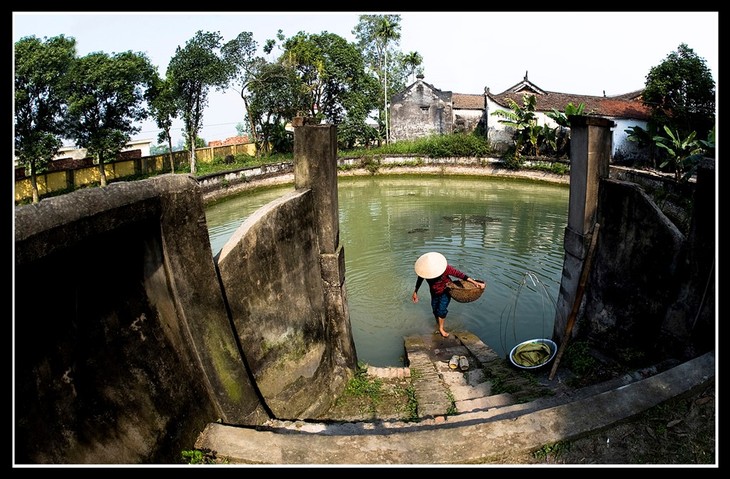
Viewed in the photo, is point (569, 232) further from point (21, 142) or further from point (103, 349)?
point (21, 142)

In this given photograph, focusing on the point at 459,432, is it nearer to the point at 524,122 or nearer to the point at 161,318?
the point at 161,318

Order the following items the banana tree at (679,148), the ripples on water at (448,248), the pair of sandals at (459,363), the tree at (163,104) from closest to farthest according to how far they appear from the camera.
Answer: the pair of sandals at (459,363), the ripples on water at (448,248), the banana tree at (679,148), the tree at (163,104)

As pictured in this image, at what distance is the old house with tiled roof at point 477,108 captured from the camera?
24.5 meters

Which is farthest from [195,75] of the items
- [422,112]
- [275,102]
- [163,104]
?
[422,112]

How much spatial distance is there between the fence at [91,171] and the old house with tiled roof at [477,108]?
38.2 feet

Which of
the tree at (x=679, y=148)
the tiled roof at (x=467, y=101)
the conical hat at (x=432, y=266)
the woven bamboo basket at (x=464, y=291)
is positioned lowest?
the woven bamboo basket at (x=464, y=291)

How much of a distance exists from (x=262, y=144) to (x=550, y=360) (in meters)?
28.1

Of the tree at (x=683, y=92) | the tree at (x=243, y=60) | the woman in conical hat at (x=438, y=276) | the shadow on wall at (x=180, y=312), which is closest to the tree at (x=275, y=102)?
the tree at (x=243, y=60)

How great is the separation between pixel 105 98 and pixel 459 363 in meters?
20.3

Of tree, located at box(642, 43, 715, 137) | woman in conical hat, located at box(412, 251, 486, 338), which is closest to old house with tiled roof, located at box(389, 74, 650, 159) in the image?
tree, located at box(642, 43, 715, 137)

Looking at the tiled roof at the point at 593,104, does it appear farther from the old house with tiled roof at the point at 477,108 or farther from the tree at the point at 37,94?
the tree at the point at 37,94

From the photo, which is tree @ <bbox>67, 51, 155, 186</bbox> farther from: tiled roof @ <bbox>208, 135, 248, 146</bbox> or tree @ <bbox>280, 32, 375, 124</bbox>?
→ tiled roof @ <bbox>208, 135, 248, 146</bbox>

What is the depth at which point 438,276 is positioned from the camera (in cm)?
655

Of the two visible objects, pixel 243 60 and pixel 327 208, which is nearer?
pixel 327 208
